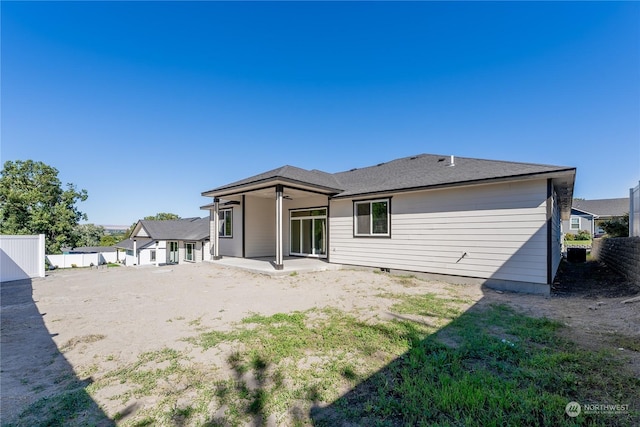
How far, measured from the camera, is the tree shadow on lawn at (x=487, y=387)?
2.18 metres

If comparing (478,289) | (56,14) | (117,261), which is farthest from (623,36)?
(117,261)

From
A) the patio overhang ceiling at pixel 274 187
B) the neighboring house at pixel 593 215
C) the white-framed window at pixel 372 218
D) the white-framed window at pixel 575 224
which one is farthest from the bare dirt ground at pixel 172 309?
the white-framed window at pixel 575 224

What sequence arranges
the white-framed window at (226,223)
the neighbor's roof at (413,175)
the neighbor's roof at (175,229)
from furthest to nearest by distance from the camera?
the neighbor's roof at (175,229), the white-framed window at (226,223), the neighbor's roof at (413,175)

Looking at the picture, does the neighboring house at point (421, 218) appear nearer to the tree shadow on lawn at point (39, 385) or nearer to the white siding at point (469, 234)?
the white siding at point (469, 234)

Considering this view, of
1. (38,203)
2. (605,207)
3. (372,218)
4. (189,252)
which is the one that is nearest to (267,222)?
(372,218)

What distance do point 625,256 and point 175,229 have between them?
31.2 m

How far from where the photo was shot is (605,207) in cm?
3338

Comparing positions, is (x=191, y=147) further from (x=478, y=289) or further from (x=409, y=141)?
(x=478, y=289)

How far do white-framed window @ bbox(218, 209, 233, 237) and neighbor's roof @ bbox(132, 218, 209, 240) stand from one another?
8.95 metres

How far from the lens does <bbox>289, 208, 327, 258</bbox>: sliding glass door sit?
12320 millimetres

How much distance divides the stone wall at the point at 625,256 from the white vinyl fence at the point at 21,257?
61.4 ft

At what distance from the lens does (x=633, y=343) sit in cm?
350

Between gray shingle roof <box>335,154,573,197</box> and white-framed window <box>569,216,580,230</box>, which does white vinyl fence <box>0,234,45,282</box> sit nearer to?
gray shingle roof <box>335,154,573,197</box>

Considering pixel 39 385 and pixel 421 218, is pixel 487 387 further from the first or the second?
pixel 421 218
